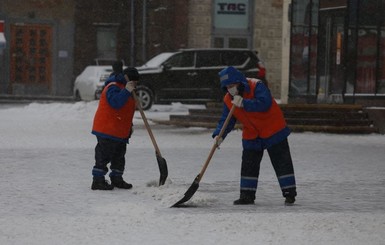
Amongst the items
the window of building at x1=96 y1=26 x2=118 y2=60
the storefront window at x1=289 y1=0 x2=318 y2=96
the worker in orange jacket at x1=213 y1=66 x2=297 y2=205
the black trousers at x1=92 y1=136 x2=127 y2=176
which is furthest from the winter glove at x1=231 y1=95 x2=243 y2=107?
the window of building at x1=96 y1=26 x2=118 y2=60

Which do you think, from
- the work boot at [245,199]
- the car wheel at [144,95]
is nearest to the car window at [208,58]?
the car wheel at [144,95]

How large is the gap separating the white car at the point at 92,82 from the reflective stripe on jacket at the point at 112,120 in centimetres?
1818

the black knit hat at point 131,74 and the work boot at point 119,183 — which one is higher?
the black knit hat at point 131,74

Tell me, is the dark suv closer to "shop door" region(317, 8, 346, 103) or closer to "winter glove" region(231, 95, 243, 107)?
"shop door" region(317, 8, 346, 103)

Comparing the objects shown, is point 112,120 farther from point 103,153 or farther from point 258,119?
point 258,119

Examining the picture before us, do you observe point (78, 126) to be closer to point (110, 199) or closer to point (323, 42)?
point (323, 42)

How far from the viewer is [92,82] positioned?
2886cm

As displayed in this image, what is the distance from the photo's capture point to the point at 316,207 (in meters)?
8.88

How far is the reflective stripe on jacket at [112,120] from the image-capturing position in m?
9.86

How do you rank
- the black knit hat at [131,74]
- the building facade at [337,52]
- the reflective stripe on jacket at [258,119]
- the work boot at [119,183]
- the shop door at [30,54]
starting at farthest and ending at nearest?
the shop door at [30,54] < the building facade at [337,52] < the work boot at [119,183] < the black knit hat at [131,74] < the reflective stripe on jacket at [258,119]

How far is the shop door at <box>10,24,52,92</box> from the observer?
3719 cm

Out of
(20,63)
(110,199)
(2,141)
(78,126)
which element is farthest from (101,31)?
(110,199)

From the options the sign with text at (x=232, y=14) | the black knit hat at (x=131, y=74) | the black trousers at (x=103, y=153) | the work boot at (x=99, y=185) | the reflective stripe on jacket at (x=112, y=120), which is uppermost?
the sign with text at (x=232, y=14)

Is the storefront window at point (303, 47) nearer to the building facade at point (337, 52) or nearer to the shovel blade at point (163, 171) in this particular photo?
the building facade at point (337, 52)
